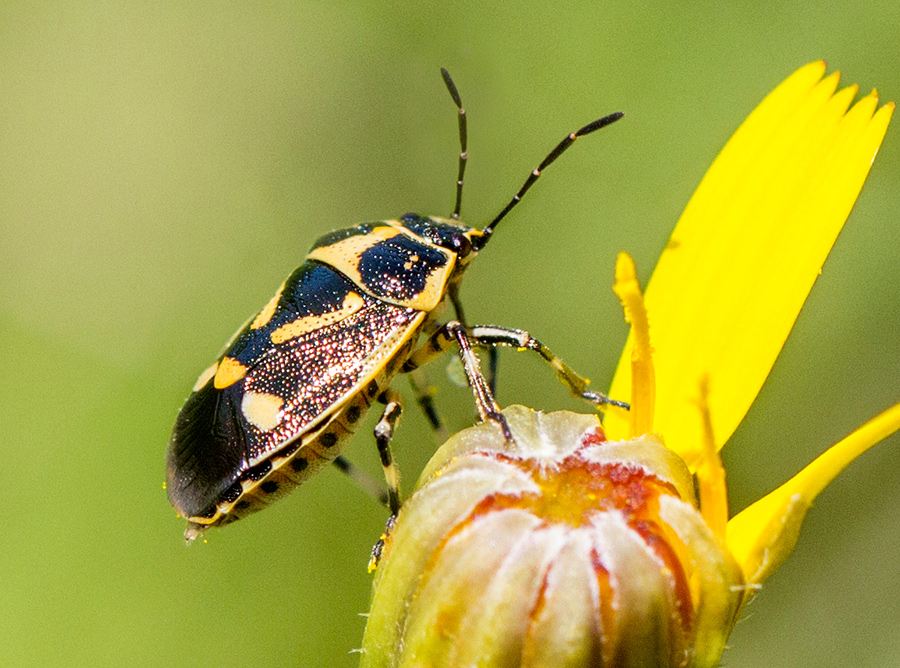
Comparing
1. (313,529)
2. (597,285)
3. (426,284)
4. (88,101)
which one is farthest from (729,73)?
(88,101)

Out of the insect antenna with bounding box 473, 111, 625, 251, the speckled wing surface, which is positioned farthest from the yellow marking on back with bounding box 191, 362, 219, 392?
the insect antenna with bounding box 473, 111, 625, 251

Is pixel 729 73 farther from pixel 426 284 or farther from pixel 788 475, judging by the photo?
pixel 426 284

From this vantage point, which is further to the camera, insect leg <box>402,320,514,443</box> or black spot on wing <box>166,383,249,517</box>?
black spot on wing <box>166,383,249,517</box>

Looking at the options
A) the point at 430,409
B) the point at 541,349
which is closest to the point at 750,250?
the point at 541,349

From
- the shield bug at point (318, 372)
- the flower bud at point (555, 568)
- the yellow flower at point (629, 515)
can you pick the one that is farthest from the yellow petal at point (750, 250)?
the flower bud at point (555, 568)

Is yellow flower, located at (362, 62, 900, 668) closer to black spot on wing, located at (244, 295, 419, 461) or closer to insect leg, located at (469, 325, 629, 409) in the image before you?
insect leg, located at (469, 325, 629, 409)
